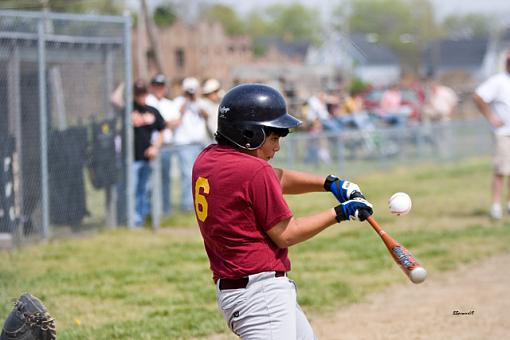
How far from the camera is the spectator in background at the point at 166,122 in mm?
12060

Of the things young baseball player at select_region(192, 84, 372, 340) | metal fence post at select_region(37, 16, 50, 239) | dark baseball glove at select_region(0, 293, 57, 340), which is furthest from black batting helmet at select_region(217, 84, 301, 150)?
metal fence post at select_region(37, 16, 50, 239)

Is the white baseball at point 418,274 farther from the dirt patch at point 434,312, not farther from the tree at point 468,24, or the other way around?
the tree at point 468,24

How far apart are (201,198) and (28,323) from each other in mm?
1270

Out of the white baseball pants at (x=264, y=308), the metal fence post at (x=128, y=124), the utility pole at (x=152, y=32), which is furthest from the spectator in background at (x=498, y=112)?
the utility pole at (x=152, y=32)

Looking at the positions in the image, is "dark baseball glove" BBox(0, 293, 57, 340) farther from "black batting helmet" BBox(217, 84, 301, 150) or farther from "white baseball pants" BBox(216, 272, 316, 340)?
"black batting helmet" BBox(217, 84, 301, 150)

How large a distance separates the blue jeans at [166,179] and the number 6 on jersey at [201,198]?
799 centimetres

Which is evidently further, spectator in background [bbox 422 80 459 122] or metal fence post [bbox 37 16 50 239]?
spectator in background [bbox 422 80 459 122]

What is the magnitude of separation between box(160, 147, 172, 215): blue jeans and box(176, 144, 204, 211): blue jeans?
18 centimetres

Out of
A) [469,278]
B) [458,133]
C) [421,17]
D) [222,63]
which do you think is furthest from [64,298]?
[421,17]

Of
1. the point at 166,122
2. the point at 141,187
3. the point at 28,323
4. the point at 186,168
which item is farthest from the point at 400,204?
the point at 186,168

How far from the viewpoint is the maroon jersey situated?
4000 millimetres

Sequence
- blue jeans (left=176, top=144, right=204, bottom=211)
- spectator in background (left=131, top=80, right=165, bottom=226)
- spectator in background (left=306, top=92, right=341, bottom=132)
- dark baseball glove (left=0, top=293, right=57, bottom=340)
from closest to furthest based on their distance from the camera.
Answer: dark baseball glove (left=0, top=293, right=57, bottom=340) → spectator in background (left=131, top=80, right=165, bottom=226) → blue jeans (left=176, top=144, right=204, bottom=211) → spectator in background (left=306, top=92, right=341, bottom=132)

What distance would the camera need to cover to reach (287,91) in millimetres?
26422

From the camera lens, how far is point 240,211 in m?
4.05
